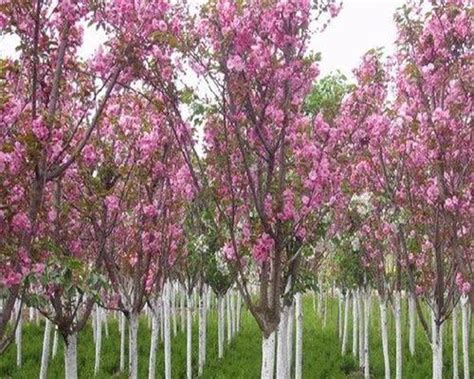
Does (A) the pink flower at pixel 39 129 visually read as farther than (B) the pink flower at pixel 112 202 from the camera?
No

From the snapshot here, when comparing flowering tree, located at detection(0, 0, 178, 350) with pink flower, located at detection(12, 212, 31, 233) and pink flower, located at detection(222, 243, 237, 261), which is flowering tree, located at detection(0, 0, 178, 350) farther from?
pink flower, located at detection(222, 243, 237, 261)

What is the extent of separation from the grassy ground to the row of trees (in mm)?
4921

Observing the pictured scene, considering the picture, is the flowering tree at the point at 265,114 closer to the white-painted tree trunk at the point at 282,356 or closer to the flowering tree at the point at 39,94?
the flowering tree at the point at 39,94

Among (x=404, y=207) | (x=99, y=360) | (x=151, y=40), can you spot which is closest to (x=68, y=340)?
(x=151, y=40)

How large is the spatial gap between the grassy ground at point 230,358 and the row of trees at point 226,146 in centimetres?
492

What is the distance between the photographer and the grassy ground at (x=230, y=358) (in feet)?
43.6

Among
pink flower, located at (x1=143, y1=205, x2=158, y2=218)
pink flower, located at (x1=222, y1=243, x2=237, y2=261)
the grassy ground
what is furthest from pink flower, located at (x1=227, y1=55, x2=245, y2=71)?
the grassy ground

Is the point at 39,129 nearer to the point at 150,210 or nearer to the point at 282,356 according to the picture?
the point at 150,210

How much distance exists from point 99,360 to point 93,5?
10886mm

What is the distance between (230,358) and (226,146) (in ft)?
33.5

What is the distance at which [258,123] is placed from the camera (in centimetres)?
579

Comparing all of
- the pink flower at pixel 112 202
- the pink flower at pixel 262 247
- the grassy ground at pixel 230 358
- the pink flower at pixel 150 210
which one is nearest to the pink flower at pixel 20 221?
the pink flower at pixel 262 247

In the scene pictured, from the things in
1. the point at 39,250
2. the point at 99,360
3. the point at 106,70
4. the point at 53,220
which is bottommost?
the point at 99,360

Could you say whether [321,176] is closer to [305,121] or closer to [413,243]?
[305,121]
